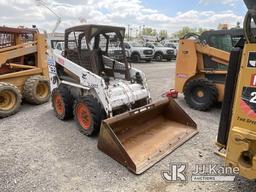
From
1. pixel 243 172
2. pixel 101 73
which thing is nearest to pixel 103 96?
pixel 101 73

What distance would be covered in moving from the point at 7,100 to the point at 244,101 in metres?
5.53

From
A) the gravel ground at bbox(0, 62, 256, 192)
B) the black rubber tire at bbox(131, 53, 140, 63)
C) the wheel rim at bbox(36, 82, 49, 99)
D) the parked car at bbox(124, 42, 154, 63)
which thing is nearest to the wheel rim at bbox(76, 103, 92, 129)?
the gravel ground at bbox(0, 62, 256, 192)

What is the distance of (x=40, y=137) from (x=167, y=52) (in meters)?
18.2

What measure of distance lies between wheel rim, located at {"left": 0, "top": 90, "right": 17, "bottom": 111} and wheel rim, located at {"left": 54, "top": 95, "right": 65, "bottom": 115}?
3.94ft

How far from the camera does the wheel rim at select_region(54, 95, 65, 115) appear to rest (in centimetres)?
568

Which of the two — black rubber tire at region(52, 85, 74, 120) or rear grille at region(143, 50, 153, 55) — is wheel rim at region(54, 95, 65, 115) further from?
rear grille at region(143, 50, 153, 55)

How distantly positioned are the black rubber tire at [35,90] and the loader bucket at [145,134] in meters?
3.47

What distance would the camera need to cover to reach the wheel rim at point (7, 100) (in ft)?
20.2

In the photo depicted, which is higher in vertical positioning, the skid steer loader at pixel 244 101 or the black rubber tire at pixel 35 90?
the skid steer loader at pixel 244 101

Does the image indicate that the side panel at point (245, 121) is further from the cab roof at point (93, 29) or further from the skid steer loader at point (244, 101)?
the cab roof at point (93, 29)

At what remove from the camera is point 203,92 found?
6.52 metres

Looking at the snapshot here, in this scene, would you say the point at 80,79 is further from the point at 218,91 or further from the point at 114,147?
the point at 218,91

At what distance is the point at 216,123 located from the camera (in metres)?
5.68

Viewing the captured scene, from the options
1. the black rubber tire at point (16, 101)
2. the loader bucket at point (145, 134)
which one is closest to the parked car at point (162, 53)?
the black rubber tire at point (16, 101)
